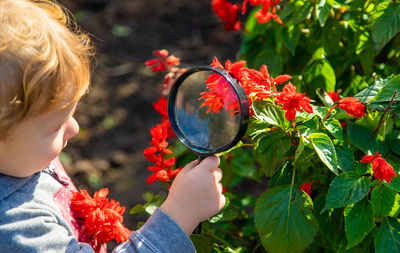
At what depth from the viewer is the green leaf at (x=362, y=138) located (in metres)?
1.52

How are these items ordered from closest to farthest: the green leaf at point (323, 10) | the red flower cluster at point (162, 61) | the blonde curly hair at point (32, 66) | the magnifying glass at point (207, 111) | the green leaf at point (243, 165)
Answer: the blonde curly hair at point (32, 66), the magnifying glass at point (207, 111), the green leaf at point (323, 10), the red flower cluster at point (162, 61), the green leaf at point (243, 165)

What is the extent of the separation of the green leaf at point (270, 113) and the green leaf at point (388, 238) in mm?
399

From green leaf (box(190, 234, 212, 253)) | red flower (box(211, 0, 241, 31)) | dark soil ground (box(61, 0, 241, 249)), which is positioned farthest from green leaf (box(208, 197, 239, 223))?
dark soil ground (box(61, 0, 241, 249))

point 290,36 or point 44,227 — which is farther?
point 290,36

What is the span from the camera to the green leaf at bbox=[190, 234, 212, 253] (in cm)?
155

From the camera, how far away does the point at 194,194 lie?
1316 mm

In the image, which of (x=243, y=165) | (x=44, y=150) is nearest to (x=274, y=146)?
(x=44, y=150)

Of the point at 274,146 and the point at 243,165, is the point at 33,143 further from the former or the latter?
the point at 243,165

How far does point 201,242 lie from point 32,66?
29.4 inches

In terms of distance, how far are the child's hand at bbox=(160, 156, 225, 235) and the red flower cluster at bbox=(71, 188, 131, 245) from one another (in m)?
0.16

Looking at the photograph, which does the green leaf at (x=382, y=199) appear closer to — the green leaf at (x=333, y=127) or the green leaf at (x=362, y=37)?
the green leaf at (x=333, y=127)

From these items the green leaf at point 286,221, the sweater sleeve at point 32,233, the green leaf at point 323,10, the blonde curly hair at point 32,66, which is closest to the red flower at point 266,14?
the green leaf at point 323,10

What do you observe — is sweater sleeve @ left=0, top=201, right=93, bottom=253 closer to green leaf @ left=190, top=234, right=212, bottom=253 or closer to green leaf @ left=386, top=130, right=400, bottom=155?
green leaf @ left=190, top=234, right=212, bottom=253

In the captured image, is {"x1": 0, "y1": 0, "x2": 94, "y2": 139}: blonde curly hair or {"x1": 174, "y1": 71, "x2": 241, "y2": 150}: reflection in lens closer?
{"x1": 0, "y1": 0, "x2": 94, "y2": 139}: blonde curly hair
